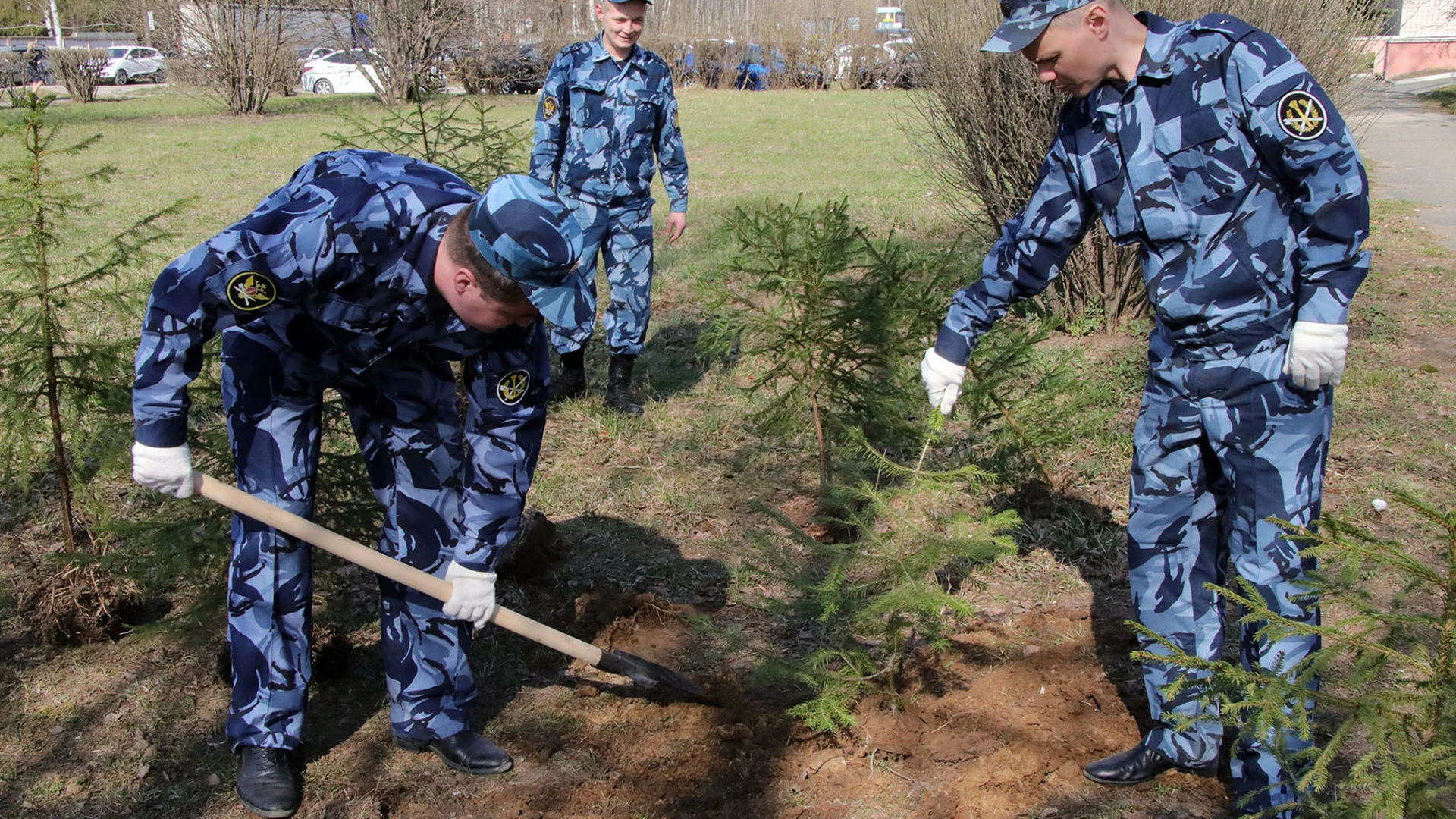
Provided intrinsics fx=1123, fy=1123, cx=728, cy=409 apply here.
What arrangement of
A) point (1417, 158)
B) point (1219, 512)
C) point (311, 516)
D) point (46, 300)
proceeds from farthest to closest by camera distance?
point (1417, 158)
point (46, 300)
point (311, 516)
point (1219, 512)

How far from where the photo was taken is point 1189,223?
8.66 ft

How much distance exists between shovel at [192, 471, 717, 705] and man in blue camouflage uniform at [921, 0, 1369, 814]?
5.01 feet

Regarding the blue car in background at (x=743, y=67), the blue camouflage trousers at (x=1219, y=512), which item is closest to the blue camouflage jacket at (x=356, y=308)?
the blue camouflage trousers at (x=1219, y=512)

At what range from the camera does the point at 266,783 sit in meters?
3.06

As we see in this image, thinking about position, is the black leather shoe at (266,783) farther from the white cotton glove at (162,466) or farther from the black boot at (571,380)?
the black boot at (571,380)

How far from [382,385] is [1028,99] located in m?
4.79

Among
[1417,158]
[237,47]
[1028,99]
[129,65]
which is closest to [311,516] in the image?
[1028,99]

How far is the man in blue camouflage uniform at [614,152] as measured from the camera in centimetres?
574

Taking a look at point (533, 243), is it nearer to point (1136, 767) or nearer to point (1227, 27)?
point (1227, 27)

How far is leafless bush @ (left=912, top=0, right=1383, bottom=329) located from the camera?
6.48m

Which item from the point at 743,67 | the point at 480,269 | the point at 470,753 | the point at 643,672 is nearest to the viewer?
the point at 480,269

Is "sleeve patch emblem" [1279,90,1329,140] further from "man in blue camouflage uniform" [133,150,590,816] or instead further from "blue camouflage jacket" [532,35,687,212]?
"blue camouflage jacket" [532,35,687,212]

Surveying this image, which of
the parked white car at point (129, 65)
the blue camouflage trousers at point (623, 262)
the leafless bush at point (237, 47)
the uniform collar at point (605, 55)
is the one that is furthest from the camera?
the parked white car at point (129, 65)

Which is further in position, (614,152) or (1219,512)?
(614,152)
